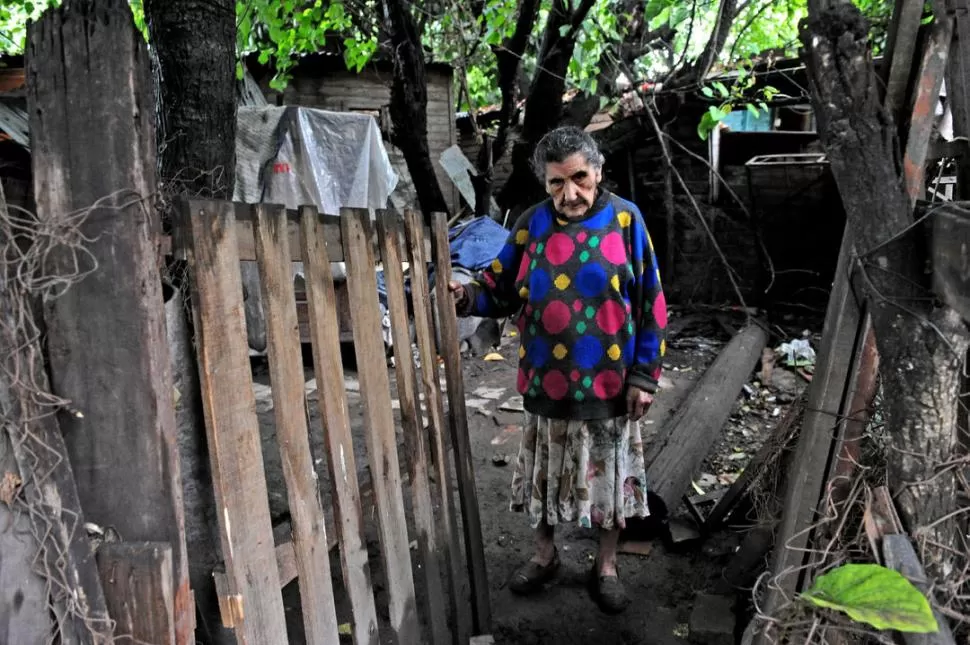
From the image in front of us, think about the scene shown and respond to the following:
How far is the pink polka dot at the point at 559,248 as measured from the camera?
2.52 meters

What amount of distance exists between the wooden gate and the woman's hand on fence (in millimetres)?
43

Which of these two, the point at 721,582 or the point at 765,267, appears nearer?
the point at 721,582

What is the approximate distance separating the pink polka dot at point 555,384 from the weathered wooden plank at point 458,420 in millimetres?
333

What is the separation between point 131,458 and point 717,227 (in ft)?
29.1

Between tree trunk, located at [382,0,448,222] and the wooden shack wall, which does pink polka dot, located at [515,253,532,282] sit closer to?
tree trunk, located at [382,0,448,222]

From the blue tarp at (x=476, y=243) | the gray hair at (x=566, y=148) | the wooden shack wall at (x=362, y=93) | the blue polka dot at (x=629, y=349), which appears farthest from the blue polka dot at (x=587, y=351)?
the wooden shack wall at (x=362, y=93)

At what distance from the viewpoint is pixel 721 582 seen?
291cm

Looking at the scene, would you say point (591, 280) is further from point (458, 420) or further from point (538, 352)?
point (458, 420)

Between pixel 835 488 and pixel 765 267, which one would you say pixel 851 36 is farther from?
pixel 765 267

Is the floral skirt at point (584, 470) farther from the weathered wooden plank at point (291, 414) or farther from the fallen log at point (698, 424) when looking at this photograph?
the weathered wooden plank at point (291, 414)

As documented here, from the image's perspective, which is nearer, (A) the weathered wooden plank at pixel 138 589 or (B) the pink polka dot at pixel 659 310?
(A) the weathered wooden plank at pixel 138 589

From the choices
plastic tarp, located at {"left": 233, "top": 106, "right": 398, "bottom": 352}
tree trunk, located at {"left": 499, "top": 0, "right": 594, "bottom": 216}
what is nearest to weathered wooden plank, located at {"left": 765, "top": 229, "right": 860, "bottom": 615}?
tree trunk, located at {"left": 499, "top": 0, "right": 594, "bottom": 216}

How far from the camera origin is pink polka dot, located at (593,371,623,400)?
2531mm

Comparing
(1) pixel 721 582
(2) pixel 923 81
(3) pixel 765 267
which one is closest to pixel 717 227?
(3) pixel 765 267
